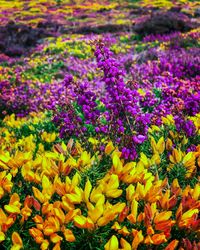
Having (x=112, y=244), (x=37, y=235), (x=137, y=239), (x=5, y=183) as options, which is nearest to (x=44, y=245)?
(x=37, y=235)

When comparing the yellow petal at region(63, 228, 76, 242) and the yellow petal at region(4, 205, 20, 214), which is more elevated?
the yellow petal at region(4, 205, 20, 214)

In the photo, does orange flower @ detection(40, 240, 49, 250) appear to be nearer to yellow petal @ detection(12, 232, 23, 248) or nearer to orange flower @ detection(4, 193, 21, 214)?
yellow petal @ detection(12, 232, 23, 248)

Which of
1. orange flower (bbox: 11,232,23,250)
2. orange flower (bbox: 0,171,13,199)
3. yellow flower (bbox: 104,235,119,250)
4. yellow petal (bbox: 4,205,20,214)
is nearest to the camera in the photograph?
yellow flower (bbox: 104,235,119,250)

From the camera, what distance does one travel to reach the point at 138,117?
10.3 feet

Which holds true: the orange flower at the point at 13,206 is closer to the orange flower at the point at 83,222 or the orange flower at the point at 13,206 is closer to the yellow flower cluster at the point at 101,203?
the yellow flower cluster at the point at 101,203

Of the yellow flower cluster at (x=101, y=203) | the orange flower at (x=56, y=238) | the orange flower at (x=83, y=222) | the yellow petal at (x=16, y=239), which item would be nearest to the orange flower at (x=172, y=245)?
the yellow flower cluster at (x=101, y=203)

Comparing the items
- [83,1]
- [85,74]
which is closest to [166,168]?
[85,74]

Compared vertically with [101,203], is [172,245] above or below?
below

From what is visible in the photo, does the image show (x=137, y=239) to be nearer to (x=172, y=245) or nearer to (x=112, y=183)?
(x=172, y=245)

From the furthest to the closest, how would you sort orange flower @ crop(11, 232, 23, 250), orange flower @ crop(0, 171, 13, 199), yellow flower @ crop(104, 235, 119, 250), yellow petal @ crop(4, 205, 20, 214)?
orange flower @ crop(0, 171, 13, 199)
yellow petal @ crop(4, 205, 20, 214)
orange flower @ crop(11, 232, 23, 250)
yellow flower @ crop(104, 235, 119, 250)

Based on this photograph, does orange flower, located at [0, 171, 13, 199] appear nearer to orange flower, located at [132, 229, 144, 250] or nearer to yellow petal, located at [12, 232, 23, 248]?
yellow petal, located at [12, 232, 23, 248]

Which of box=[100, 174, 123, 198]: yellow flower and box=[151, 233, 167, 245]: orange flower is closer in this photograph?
box=[151, 233, 167, 245]: orange flower

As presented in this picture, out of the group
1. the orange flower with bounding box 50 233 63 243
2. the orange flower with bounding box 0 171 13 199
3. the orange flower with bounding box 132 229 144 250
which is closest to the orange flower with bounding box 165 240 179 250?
the orange flower with bounding box 132 229 144 250

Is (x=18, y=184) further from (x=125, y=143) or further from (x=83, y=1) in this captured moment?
(x=83, y=1)
